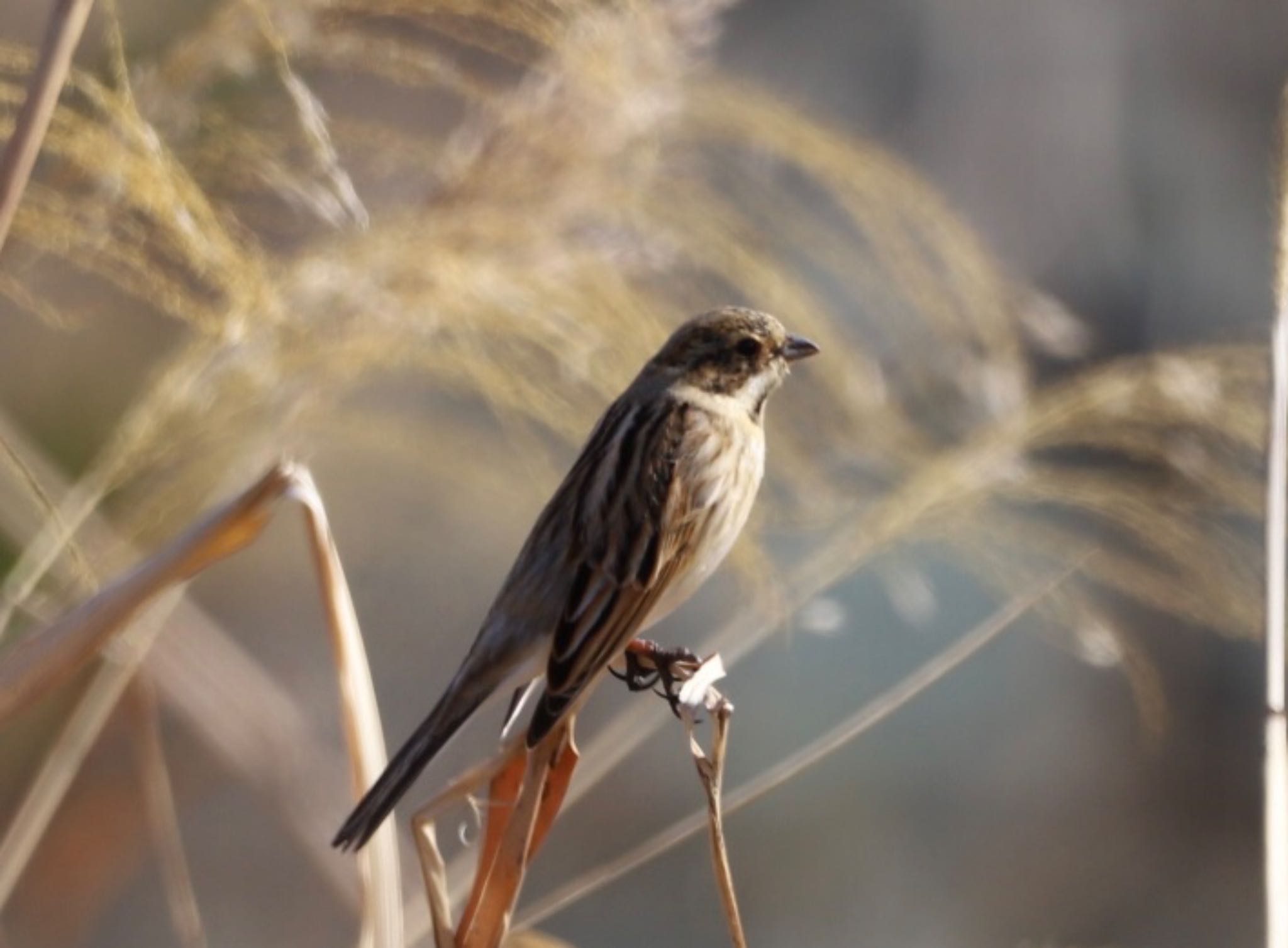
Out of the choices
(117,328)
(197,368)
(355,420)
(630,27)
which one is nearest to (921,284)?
(630,27)

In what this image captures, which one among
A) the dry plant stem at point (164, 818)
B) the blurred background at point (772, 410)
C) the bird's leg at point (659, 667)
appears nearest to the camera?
the dry plant stem at point (164, 818)

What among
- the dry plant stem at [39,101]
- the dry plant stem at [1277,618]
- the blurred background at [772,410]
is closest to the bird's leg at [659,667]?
the blurred background at [772,410]

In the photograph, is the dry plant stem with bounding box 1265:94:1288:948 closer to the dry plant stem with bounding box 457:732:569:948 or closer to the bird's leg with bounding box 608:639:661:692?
the dry plant stem with bounding box 457:732:569:948

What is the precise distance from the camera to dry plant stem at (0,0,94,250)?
1662mm

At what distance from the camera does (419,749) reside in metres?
2.12

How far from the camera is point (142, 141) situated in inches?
80.4

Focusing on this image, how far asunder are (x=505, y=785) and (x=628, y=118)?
3.24 ft

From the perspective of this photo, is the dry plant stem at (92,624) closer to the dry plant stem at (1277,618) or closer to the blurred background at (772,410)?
the blurred background at (772,410)

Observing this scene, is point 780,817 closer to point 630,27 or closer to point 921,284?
point 921,284

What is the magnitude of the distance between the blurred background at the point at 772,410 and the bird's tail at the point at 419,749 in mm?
180

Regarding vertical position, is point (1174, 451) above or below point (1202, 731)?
below

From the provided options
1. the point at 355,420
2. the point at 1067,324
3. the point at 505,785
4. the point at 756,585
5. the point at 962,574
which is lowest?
the point at 505,785

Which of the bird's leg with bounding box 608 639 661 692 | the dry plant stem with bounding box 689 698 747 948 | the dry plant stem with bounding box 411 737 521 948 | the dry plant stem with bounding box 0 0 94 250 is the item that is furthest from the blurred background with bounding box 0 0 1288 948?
the dry plant stem with bounding box 689 698 747 948

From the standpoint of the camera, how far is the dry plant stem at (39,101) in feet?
5.45
